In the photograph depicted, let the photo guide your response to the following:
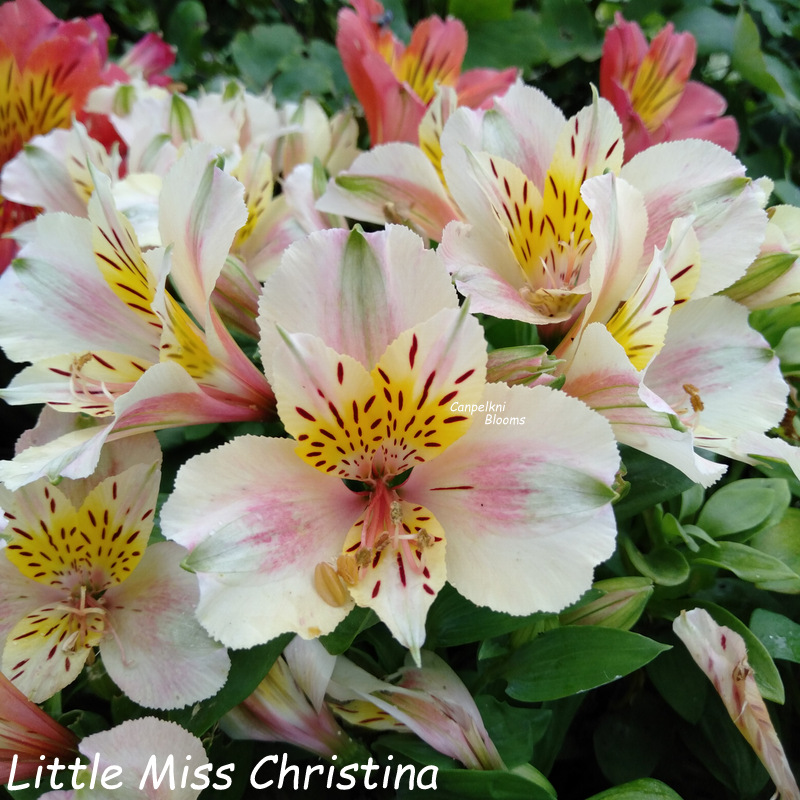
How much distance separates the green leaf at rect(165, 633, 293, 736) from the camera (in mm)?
558

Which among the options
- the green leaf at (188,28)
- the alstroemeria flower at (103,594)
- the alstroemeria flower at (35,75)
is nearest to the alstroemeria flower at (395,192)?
the alstroemeria flower at (103,594)

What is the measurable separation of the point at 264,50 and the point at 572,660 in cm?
128

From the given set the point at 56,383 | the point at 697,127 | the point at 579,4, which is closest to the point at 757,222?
the point at 697,127

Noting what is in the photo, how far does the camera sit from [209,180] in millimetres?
531

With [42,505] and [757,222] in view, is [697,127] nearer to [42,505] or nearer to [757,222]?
[757,222]

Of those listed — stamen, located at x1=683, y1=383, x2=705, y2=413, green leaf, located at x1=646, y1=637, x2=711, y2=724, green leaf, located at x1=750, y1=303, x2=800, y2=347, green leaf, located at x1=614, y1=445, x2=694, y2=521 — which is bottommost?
green leaf, located at x1=646, y1=637, x2=711, y2=724

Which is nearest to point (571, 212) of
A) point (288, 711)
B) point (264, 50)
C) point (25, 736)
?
point (288, 711)

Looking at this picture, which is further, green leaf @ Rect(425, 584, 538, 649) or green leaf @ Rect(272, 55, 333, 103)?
green leaf @ Rect(272, 55, 333, 103)

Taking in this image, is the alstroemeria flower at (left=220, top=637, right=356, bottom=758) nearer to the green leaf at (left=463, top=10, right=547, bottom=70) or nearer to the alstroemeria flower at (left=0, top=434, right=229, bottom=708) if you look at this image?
the alstroemeria flower at (left=0, top=434, right=229, bottom=708)

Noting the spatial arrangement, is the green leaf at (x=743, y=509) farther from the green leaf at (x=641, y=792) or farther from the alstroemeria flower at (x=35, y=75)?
the alstroemeria flower at (x=35, y=75)

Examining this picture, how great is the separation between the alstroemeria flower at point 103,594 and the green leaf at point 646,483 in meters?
0.38

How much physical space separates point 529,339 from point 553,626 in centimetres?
27

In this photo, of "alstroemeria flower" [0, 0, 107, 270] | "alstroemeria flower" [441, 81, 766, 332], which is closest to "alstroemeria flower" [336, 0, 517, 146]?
"alstroemeria flower" [441, 81, 766, 332]

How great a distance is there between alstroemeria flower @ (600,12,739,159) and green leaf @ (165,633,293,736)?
2.50 feet
